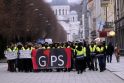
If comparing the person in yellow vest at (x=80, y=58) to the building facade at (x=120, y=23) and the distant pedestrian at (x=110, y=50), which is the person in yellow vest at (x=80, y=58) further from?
the building facade at (x=120, y=23)

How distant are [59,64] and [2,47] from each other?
2984cm

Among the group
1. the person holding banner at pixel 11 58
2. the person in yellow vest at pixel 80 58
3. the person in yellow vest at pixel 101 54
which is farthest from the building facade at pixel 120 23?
the person in yellow vest at pixel 80 58

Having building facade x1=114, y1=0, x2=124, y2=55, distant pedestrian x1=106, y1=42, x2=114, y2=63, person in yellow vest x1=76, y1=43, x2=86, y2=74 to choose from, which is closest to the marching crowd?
person in yellow vest x1=76, y1=43, x2=86, y2=74

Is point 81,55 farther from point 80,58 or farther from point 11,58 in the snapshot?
point 11,58

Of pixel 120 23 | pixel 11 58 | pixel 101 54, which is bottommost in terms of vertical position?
pixel 11 58

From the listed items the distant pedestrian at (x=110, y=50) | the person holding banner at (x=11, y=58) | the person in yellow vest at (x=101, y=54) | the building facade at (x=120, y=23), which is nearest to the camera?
the person in yellow vest at (x=101, y=54)

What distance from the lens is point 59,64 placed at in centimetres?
3303

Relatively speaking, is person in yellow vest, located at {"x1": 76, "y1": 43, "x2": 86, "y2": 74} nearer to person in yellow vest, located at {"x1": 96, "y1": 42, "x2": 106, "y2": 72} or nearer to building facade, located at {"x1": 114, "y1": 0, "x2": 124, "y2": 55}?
person in yellow vest, located at {"x1": 96, "y1": 42, "x2": 106, "y2": 72}

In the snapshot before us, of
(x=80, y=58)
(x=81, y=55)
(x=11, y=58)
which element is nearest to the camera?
(x=80, y=58)

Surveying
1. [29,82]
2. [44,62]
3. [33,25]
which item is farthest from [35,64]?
[33,25]

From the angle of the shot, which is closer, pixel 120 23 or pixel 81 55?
pixel 81 55

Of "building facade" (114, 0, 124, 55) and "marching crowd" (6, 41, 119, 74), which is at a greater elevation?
"building facade" (114, 0, 124, 55)

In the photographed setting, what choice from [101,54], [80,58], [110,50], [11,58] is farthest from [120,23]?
[80,58]

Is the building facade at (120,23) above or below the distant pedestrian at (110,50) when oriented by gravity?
above
